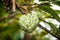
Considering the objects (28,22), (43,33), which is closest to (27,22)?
(28,22)

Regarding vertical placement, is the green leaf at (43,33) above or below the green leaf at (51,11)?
below

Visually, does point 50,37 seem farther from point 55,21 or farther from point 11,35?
point 11,35

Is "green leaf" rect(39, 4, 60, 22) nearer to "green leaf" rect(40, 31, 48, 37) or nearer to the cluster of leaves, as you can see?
the cluster of leaves

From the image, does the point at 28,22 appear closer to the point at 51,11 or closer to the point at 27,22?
the point at 27,22

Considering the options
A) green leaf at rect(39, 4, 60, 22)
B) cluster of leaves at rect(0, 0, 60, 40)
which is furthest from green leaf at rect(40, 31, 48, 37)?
green leaf at rect(39, 4, 60, 22)

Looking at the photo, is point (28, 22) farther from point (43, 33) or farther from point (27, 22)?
point (43, 33)

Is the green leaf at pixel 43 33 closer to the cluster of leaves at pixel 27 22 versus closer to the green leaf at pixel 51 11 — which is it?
the cluster of leaves at pixel 27 22

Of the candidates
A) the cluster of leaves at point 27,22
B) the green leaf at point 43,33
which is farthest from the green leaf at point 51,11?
the green leaf at point 43,33

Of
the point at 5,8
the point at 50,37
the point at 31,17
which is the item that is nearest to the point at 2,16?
the point at 5,8
